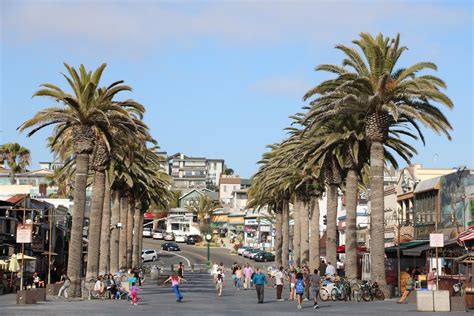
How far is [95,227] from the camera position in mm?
49219

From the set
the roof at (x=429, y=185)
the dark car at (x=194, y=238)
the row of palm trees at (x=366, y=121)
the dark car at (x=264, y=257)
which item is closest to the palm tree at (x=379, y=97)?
the row of palm trees at (x=366, y=121)

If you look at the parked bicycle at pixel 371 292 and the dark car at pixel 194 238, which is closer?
the parked bicycle at pixel 371 292

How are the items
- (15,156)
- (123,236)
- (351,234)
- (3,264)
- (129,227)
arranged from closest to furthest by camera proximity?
1. (351,234)
2. (3,264)
3. (123,236)
4. (129,227)
5. (15,156)

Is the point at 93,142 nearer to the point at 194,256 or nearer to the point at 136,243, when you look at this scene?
the point at 136,243

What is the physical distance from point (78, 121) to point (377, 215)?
15.3 meters

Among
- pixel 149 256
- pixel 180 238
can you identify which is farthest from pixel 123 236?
pixel 180 238

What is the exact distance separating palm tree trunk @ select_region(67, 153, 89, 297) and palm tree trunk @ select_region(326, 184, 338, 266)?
15628 millimetres

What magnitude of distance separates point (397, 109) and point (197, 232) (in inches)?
5033

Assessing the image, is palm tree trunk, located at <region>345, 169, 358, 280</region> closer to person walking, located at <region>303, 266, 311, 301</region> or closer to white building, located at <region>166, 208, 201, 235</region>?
person walking, located at <region>303, 266, 311, 301</region>

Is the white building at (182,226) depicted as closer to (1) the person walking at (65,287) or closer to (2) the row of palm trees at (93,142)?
(2) the row of palm trees at (93,142)

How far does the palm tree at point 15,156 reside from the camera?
10456 cm

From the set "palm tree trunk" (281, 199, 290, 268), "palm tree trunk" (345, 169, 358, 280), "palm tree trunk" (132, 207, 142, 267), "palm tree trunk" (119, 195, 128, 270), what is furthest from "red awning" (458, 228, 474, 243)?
"palm tree trunk" (132, 207, 142, 267)

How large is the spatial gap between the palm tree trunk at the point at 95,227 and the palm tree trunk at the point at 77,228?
3.10 metres

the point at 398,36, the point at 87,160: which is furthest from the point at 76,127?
the point at 398,36
